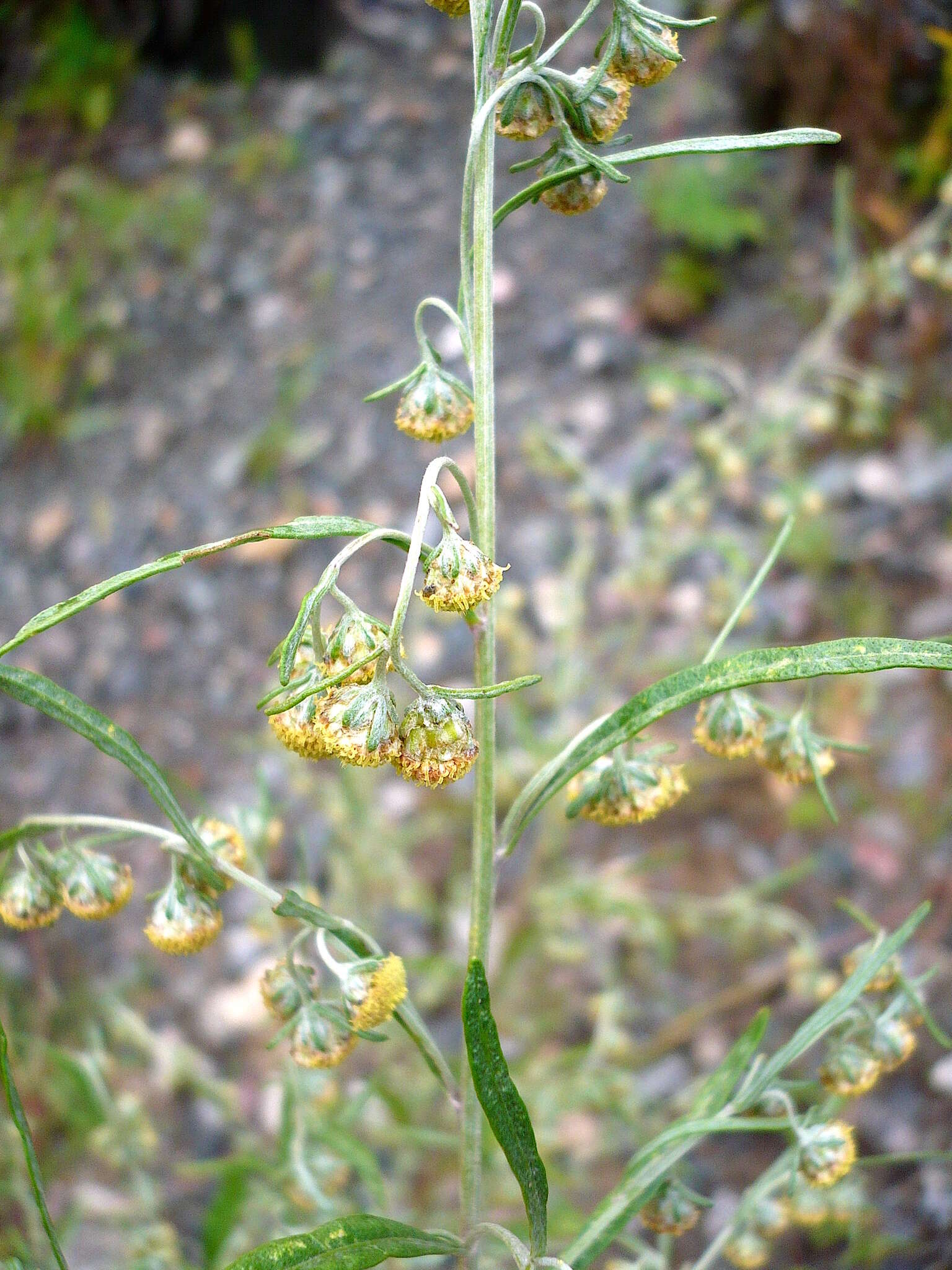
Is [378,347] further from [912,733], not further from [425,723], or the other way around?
[425,723]

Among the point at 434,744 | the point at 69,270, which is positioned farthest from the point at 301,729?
the point at 69,270

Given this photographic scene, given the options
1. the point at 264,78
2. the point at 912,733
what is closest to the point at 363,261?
the point at 264,78

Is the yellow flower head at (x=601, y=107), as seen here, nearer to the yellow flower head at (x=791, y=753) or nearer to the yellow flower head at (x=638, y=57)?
the yellow flower head at (x=638, y=57)

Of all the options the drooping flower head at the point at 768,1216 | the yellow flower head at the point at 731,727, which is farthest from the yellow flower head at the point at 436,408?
the drooping flower head at the point at 768,1216

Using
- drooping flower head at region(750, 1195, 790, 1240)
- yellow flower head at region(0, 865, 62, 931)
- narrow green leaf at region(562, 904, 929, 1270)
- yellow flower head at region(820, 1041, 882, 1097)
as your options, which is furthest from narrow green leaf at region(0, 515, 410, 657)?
drooping flower head at region(750, 1195, 790, 1240)

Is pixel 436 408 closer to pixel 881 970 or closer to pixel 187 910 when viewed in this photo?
pixel 187 910

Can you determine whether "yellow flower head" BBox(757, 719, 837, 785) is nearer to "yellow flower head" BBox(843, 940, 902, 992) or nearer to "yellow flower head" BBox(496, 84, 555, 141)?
"yellow flower head" BBox(843, 940, 902, 992)
